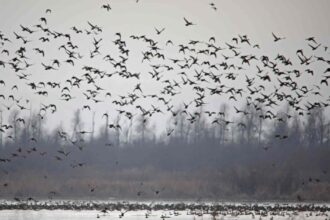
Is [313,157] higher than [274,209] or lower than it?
higher


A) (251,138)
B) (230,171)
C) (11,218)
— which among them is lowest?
(11,218)

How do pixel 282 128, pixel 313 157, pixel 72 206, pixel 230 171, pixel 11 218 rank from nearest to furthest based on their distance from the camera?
1. pixel 11 218
2. pixel 72 206
3. pixel 230 171
4. pixel 313 157
5. pixel 282 128

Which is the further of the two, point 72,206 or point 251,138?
point 251,138

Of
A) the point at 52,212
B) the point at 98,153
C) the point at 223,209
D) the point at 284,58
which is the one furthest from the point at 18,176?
the point at 284,58

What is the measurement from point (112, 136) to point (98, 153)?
70.1ft

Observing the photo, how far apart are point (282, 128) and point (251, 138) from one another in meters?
4.93

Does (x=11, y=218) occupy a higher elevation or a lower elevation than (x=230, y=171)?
lower

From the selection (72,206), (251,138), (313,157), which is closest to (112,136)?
(251,138)

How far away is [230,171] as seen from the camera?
78250 mm

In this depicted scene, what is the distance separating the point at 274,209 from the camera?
53594 millimetres

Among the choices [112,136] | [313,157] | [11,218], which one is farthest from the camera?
[112,136]

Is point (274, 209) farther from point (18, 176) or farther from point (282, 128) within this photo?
point (282, 128)

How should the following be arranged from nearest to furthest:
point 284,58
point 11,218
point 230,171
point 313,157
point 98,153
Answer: point 284,58, point 11,218, point 230,171, point 313,157, point 98,153

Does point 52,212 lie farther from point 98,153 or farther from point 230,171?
point 98,153
